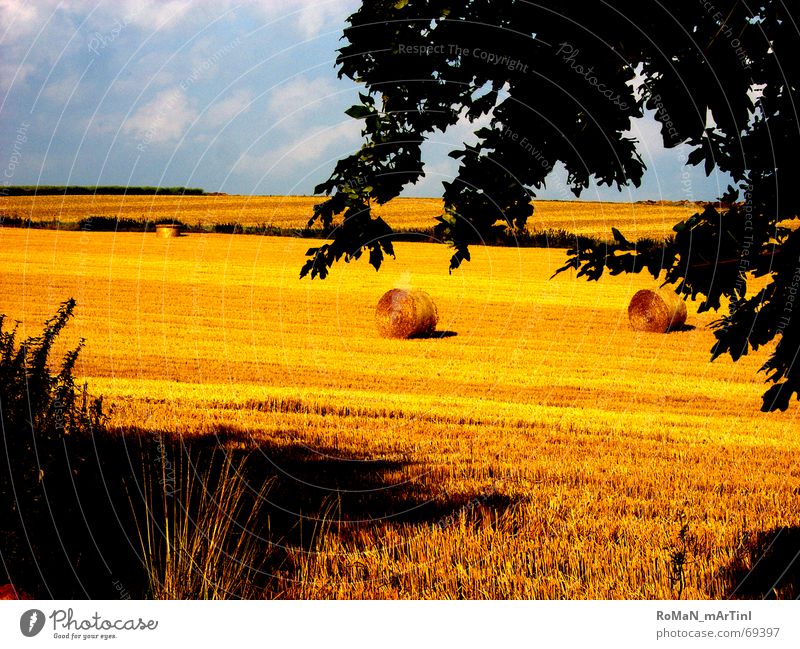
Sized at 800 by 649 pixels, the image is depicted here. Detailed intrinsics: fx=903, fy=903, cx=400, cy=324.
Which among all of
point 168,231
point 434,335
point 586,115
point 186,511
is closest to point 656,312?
point 434,335

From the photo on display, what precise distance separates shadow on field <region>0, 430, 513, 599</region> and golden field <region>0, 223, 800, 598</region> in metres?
0.06

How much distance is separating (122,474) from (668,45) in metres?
5.17

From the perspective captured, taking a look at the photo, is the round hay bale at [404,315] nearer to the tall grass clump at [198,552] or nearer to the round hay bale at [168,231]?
the tall grass clump at [198,552]

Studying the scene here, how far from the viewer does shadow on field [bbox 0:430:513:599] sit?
17.5 ft

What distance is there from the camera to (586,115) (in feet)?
16.5

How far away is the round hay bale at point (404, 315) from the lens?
24.6 m

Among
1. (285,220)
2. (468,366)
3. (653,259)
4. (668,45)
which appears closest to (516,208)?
(653,259)

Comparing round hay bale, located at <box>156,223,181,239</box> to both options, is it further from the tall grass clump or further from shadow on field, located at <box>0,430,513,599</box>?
the tall grass clump

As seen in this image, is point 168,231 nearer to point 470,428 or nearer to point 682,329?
point 682,329

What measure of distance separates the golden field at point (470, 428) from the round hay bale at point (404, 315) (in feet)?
2.33

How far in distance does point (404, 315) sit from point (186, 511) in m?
19.5

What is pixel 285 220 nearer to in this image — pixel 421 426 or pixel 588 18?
pixel 421 426

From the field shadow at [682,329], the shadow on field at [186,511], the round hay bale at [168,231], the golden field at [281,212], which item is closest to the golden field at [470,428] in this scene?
the shadow on field at [186,511]

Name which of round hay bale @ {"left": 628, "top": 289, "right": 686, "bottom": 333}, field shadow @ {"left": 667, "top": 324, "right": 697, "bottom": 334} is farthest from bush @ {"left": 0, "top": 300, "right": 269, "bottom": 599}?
field shadow @ {"left": 667, "top": 324, "right": 697, "bottom": 334}
